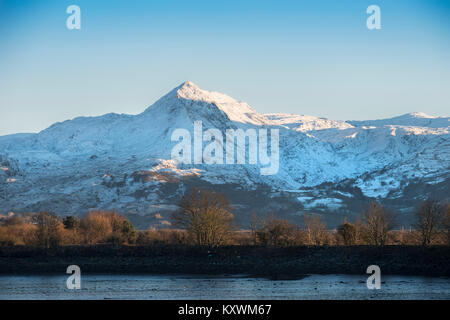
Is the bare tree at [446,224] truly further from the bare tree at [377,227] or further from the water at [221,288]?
the water at [221,288]

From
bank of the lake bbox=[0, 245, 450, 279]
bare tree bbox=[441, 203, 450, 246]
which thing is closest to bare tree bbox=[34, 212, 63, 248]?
bank of the lake bbox=[0, 245, 450, 279]

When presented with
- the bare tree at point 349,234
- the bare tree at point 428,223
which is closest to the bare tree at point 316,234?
the bare tree at point 349,234

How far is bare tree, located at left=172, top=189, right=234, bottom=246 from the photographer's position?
11412 centimetres

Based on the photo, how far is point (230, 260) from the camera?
352ft

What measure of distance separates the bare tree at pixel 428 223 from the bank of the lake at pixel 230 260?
26.1 feet

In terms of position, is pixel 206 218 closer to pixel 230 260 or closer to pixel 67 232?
pixel 230 260

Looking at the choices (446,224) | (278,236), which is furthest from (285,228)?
(446,224)

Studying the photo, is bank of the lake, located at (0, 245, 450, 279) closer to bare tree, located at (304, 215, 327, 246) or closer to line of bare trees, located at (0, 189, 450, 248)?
line of bare trees, located at (0, 189, 450, 248)

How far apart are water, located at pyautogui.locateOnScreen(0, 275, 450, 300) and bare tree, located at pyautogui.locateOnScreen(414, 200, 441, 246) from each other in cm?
2183

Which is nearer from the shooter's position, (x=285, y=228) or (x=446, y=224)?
(x=446, y=224)

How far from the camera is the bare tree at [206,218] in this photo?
114m

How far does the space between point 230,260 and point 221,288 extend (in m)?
30.1
